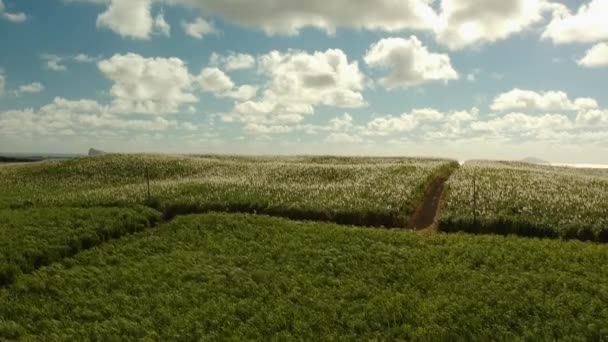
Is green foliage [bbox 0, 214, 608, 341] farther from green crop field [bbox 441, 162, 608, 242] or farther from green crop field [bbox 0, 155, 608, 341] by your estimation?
green crop field [bbox 441, 162, 608, 242]

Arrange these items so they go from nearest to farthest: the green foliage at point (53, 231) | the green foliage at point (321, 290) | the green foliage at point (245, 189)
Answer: the green foliage at point (321, 290), the green foliage at point (53, 231), the green foliage at point (245, 189)

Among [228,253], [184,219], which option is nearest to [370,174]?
[184,219]

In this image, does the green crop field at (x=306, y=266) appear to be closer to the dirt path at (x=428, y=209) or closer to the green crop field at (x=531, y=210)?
the green crop field at (x=531, y=210)

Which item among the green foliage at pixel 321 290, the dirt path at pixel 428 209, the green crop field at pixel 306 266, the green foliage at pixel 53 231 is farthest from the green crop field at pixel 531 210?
the green foliage at pixel 53 231

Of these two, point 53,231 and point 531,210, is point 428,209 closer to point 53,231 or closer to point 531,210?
point 531,210

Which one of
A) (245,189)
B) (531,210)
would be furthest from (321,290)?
(245,189)

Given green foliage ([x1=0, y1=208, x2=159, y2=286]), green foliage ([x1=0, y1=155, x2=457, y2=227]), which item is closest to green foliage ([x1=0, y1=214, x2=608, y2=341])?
green foliage ([x1=0, y1=208, x2=159, y2=286])
